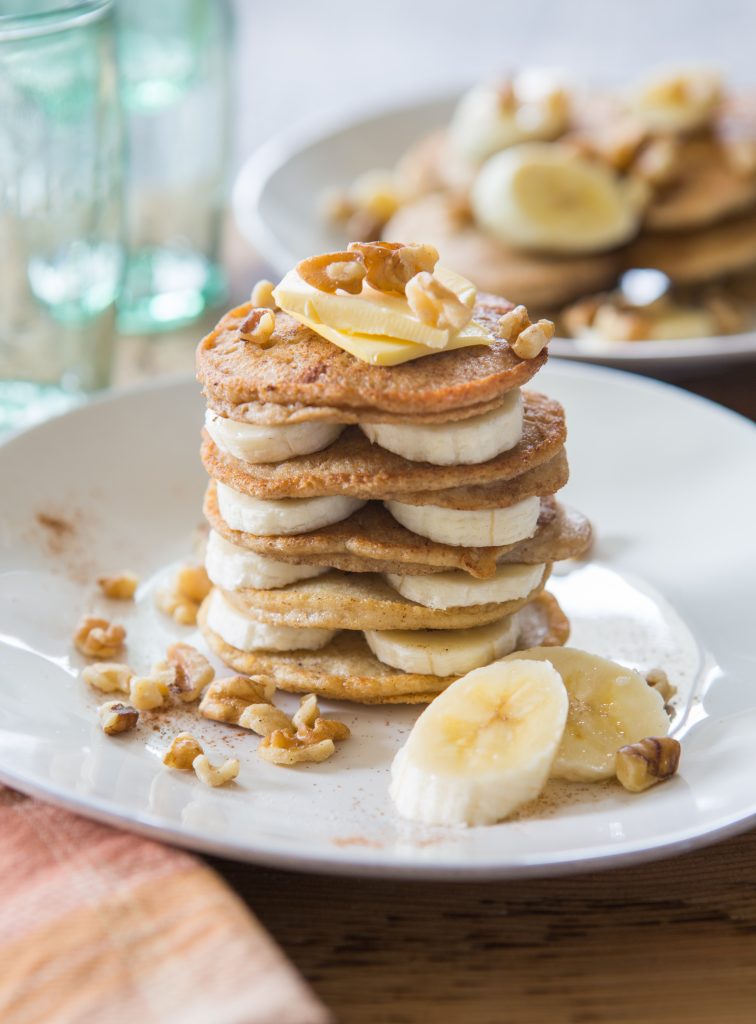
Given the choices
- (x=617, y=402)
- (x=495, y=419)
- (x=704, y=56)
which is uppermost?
(x=495, y=419)

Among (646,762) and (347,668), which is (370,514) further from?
(646,762)

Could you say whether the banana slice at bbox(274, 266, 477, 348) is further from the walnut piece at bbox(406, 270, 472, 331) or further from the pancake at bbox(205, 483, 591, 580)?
the pancake at bbox(205, 483, 591, 580)

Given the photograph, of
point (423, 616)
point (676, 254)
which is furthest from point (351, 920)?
point (676, 254)

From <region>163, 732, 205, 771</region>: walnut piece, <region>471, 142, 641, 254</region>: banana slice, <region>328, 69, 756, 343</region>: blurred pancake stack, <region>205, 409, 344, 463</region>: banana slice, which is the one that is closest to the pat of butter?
<region>205, 409, 344, 463</region>: banana slice

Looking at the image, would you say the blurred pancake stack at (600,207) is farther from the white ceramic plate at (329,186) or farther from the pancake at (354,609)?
the pancake at (354,609)

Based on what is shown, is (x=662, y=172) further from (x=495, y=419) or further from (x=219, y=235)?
(x=495, y=419)
